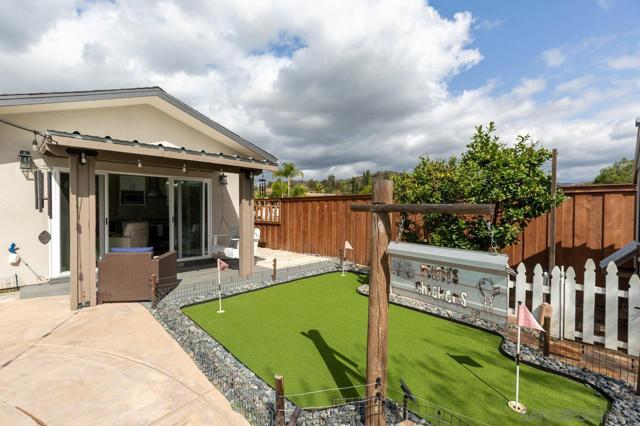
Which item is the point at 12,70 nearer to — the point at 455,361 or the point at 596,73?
the point at 455,361

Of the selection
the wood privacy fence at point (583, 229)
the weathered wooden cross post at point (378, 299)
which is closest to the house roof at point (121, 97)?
the wood privacy fence at point (583, 229)

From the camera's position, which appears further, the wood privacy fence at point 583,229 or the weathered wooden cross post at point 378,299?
the wood privacy fence at point 583,229

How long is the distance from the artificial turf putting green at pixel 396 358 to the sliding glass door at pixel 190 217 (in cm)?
404

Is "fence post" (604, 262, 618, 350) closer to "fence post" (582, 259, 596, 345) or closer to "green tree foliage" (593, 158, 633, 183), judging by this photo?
"fence post" (582, 259, 596, 345)

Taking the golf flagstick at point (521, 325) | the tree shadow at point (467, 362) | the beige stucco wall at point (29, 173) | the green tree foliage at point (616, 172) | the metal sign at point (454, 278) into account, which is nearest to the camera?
the metal sign at point (454, 278)

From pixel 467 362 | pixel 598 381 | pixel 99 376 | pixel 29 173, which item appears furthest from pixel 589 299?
pixel 29 173

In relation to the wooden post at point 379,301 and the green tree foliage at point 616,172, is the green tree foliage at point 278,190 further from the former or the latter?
the green tree foliage at point 616,172

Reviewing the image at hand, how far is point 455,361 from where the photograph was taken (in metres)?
3.43

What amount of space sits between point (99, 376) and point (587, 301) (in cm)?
622

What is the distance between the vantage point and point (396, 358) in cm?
348

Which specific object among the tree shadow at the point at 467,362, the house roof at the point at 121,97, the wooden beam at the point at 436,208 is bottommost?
the tree shadow at the point at 467,362

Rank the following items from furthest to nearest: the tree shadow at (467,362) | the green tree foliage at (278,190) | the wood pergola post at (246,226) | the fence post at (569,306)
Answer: the green tree foliage at (278,190) → the wood pergola post at (246,226) → the fence post at (569,306) → the tree shadow at (467,362)

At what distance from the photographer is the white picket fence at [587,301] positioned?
3561 mm

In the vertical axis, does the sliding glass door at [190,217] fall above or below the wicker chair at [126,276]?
above
